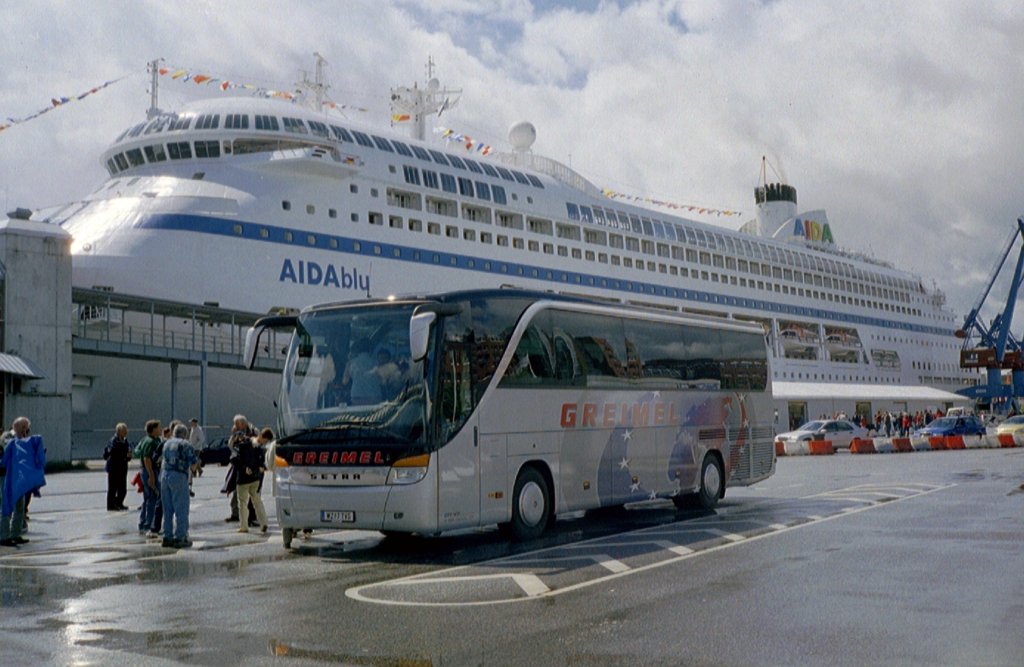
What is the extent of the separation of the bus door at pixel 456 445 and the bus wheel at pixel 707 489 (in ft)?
17.8

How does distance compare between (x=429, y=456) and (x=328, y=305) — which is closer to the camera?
(x=429, y=456)

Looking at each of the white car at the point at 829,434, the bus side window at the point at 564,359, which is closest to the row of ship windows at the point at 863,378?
the white car at the point at 829,434

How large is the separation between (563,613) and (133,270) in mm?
27710

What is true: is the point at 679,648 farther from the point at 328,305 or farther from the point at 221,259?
the point at 221,259

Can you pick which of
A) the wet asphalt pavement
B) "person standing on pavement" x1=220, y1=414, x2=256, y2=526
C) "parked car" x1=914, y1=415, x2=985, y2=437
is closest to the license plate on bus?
the wet asphalt pavement

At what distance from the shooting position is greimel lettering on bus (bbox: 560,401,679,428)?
1242 cm

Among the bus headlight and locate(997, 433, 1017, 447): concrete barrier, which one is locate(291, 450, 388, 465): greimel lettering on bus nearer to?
the bus headlight

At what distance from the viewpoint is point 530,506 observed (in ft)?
38.5

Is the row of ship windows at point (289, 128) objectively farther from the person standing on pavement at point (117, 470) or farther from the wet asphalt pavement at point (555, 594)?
the wet asphalt pavement at point (555, 594)

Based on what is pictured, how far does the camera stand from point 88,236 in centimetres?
3275

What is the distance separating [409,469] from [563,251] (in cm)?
3784

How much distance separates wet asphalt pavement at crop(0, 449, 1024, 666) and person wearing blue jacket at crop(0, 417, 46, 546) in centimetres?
35

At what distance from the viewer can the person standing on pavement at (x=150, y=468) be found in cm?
1308

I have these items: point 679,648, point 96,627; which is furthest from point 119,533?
point 679,648
